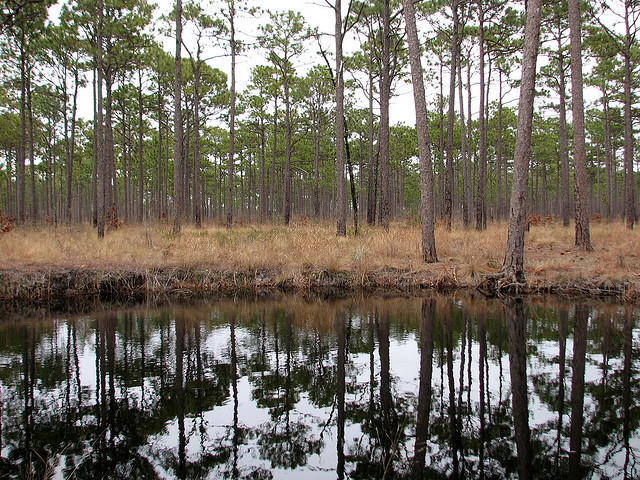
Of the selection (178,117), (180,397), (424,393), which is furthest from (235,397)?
(178,117)

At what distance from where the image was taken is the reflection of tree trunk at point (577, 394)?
8.89ft

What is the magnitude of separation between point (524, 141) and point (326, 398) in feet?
23.3

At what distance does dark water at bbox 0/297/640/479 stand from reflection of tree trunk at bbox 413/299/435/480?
0.07ft

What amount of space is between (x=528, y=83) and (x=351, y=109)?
20751 mm

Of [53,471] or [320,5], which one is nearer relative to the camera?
[53,471]

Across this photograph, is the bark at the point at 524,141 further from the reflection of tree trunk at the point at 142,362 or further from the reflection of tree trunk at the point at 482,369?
the reflection of tree trunk at the point at 142,362

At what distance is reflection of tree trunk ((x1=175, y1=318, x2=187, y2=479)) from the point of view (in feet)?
9.00

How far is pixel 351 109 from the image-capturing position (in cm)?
2802

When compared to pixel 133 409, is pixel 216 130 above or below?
above

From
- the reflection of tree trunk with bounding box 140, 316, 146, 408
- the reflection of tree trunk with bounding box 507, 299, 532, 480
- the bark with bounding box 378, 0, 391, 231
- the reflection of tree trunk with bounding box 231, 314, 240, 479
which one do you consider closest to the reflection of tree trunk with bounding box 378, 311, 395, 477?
the reflection of tree trunk with bounding box 507, 299, 532, 480

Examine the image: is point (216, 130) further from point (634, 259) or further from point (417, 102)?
point (634, 259)

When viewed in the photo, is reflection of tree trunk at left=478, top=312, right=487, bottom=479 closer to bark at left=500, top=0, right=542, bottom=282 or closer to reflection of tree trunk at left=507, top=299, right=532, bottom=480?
reflection of tree trunk at left=507, top=299, right=532, bottom=480

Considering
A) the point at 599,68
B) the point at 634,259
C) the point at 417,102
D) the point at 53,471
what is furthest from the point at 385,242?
the point at 599,68

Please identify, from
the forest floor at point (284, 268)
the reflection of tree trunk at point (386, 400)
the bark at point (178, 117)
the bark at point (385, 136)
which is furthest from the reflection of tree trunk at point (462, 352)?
the bark at point (178, 117)
